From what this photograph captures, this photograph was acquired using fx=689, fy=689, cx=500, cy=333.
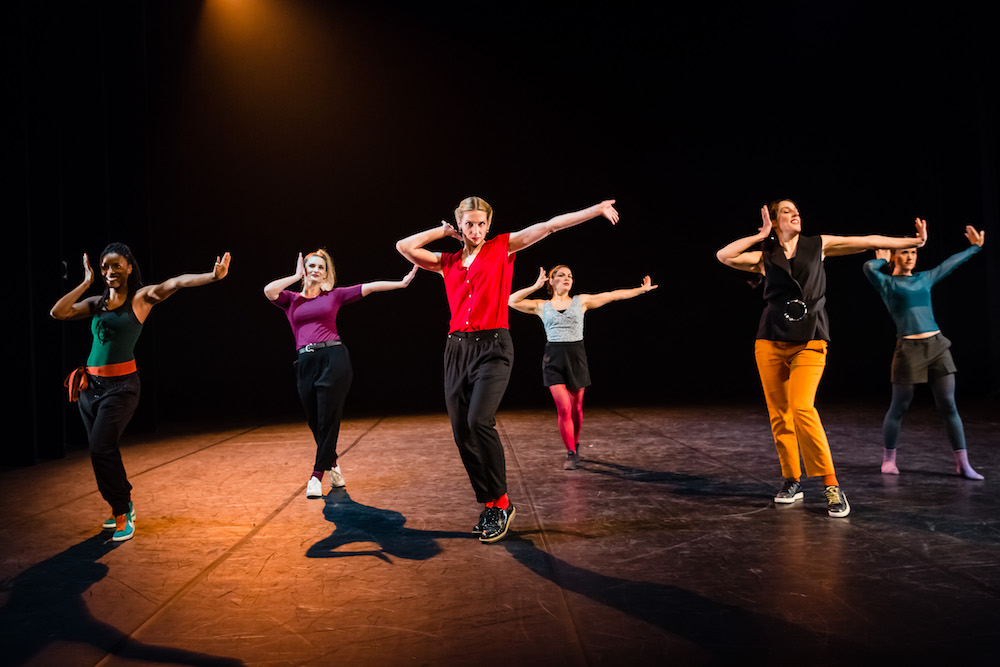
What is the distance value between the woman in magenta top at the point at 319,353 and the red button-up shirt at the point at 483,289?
3.78 feet

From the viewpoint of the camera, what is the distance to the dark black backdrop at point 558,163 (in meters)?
9.58

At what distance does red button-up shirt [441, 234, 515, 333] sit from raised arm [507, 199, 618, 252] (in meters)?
0.06

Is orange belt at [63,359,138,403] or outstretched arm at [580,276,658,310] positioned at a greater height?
outstretched arm at [580,276,658,310]

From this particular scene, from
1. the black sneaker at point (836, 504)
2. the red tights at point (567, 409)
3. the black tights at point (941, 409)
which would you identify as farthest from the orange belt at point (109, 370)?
the black tights at point (941, 409)

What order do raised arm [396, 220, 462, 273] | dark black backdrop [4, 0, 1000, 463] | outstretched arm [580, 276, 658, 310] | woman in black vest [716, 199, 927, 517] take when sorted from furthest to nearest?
dark black backdrop [4, 0, 1000, 463], outstretched arm [580, 276, 658, 310], woman in black vest [716, 199, 927, 517], raised arm [396, 220, 462, 273]

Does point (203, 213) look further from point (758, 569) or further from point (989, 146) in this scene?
point (989, 146)

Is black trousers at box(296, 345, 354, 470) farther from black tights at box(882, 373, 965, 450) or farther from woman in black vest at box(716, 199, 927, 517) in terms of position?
black tights at box(882, 373, 965, 450)

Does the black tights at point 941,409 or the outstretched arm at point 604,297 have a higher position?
the outstretched arm at point 604,297

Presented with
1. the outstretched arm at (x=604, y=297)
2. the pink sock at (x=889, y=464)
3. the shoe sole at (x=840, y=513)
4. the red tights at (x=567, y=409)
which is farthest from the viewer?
the outstretched arm at (x=604, y=297)

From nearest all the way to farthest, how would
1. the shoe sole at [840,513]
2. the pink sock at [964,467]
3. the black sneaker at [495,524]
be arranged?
the black sneaker at [495,524], the shoe sole at [840,513], the pink sock at [964,467]

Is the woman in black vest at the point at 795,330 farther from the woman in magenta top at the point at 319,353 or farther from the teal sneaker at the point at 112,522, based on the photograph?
the teal sneaker at the point at 112,522

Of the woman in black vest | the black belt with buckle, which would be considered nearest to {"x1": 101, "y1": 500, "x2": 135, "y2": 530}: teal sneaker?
the black belt with buckle

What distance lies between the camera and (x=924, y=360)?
14.7ft

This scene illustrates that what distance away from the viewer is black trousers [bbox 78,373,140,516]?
3.53 m
